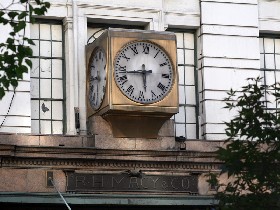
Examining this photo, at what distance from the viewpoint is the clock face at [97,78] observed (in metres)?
31.7

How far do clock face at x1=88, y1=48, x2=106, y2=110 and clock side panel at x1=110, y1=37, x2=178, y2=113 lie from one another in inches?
14.1

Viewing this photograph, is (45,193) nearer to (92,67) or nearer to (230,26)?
(92,67)

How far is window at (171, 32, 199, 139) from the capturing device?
33469mm

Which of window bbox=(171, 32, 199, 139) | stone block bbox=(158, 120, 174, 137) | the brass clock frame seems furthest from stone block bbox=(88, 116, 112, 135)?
window bbox=(171, 32, 199, 139)

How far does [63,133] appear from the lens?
32406mm

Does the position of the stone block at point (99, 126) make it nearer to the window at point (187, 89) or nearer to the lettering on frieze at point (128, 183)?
the lettering on frieze at point (128, 183)

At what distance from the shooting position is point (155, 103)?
31656mm

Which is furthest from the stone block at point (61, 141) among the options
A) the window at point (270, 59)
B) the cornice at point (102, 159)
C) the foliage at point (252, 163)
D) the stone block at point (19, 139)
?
the foliage at point (252, 163)

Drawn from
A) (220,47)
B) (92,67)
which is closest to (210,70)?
(220,47)

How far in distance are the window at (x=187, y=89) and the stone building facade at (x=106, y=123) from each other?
0.02m

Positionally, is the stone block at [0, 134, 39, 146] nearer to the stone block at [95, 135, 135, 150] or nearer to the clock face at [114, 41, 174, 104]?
the stone block at [95, 135, 135, 150]

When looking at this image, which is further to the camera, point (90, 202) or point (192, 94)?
point (192, 94)

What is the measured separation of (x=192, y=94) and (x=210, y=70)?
2.45 ft

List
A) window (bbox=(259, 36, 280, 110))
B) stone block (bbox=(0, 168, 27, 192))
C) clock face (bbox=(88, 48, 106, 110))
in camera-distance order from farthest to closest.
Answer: window (bbox=(259, 36, 280, 110)) → clock face (bbox=(88, 48, 106, 110)) → stone block (bbox=(0, 168, 27, 192))
